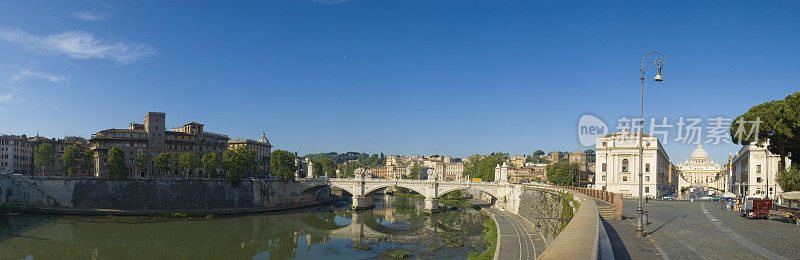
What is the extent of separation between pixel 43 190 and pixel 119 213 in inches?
521

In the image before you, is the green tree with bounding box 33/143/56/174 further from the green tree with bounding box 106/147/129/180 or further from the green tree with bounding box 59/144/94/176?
the green tree with bounding box 106/147/129/180

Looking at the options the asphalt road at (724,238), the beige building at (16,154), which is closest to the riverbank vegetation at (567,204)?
the asphalt road at (724,238)

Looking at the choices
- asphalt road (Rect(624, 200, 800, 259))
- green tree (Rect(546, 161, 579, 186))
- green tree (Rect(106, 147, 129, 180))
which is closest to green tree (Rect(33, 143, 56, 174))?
green tree (Rect(106, 147, 129, 180))

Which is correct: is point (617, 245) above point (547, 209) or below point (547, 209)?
above

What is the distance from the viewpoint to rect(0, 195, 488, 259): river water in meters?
36.3

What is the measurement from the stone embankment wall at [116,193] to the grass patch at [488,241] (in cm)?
3303

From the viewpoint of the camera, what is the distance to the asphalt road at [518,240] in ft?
96.1

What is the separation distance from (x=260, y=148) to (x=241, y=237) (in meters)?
56.7

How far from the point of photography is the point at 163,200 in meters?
58.2

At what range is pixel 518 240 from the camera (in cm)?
3466

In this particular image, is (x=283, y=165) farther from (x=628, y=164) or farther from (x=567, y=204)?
(x=628, y=164)

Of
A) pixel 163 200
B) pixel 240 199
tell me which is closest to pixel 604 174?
pixel 240 199

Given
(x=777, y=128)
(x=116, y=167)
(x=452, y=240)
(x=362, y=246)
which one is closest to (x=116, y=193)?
(x=116, y=167)

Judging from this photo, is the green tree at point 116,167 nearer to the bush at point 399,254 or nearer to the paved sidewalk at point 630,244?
the bush at point 399,254
